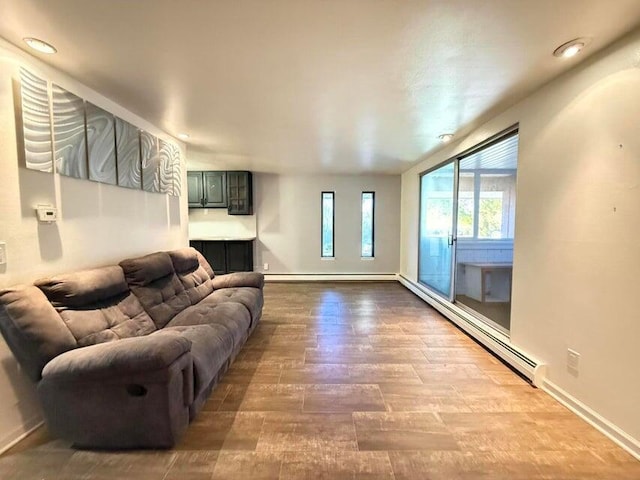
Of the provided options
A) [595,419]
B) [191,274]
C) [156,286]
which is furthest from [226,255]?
[595,419]

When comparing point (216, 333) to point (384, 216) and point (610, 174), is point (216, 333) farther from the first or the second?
point (384, 216)

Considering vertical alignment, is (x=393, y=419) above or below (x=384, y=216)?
below

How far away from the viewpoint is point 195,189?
5.80 m

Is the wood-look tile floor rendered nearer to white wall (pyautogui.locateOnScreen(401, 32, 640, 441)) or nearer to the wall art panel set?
white wall (pyautogui.locateOnScreen(401, 32, 640, 441))

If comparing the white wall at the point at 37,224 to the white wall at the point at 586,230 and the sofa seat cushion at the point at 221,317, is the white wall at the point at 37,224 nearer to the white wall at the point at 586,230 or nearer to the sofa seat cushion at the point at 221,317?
the sofa seat cushion at the point at 221,317

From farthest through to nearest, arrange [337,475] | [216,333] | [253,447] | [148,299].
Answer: [148,299]
[216,333]
[253,447]
[337,475]

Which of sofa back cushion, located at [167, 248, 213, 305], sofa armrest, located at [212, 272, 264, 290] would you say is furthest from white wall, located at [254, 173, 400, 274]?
sofa back cushion, located at [167, 248, 213, 305]

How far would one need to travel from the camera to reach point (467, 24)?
149 cm

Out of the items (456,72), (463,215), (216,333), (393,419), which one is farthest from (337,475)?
(463,215)

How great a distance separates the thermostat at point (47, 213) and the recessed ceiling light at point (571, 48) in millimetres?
3256

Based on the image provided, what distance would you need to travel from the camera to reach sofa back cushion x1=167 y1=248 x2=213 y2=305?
3022 mm

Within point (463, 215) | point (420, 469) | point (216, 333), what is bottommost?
point (420, 469)

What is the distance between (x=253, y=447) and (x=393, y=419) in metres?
0.88

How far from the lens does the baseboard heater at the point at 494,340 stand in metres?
2.26
